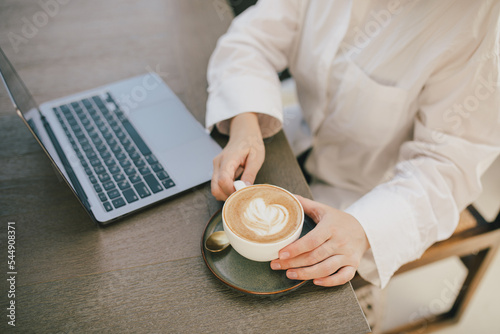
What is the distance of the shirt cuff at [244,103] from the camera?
800 mm

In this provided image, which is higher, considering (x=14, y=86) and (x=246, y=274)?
(x=14, y=86)

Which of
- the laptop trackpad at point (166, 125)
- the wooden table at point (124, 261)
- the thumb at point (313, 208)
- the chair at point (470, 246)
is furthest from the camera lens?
the chair at point (470, 246)

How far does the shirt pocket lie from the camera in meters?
0.82

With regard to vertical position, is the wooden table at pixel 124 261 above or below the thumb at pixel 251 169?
below

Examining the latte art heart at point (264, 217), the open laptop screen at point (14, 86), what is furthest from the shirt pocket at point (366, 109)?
the open laptop screen at point (14, 86)

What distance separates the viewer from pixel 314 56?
915 mm

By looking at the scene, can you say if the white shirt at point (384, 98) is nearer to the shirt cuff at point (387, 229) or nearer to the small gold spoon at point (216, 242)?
the shirt cuff at point (387, 229)

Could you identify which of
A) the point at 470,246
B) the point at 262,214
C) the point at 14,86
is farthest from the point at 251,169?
the point at 470,246

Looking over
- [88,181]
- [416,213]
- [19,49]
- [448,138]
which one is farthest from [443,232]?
[19,49]

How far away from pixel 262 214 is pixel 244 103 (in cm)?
33

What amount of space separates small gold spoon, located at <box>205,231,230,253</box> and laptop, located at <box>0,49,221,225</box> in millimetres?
128

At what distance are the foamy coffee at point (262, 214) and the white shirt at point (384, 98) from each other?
6.6 inches

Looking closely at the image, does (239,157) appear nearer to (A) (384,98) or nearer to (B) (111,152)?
(B) (111,152)

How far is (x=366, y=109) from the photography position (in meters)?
0.86
